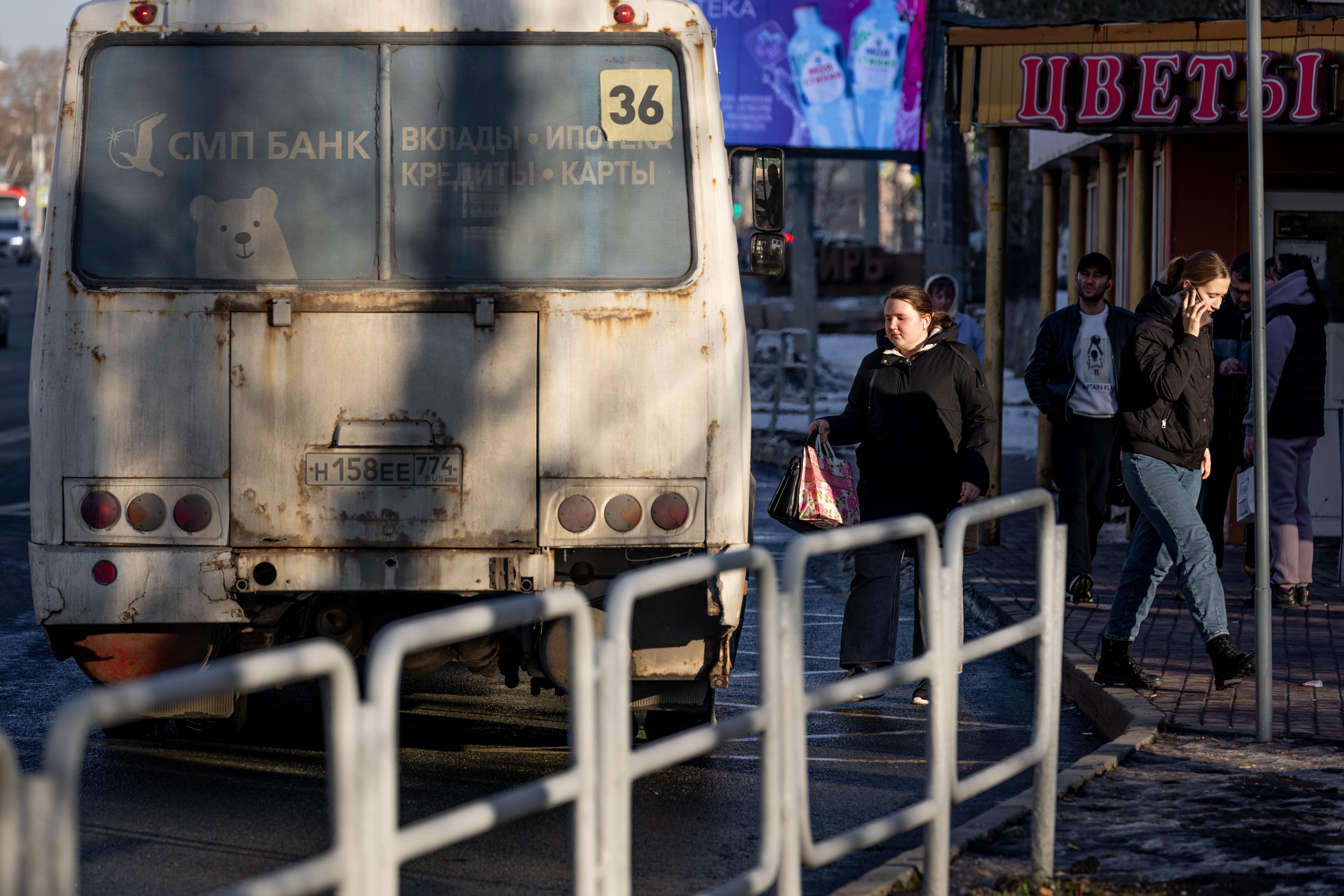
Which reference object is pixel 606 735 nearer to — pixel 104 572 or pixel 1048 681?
pixel 1048 681

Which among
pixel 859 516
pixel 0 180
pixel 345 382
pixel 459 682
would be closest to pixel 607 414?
pixel 345 382

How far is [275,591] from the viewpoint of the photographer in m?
6.07

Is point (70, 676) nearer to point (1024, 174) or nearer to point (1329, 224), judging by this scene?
point (1329, 224)

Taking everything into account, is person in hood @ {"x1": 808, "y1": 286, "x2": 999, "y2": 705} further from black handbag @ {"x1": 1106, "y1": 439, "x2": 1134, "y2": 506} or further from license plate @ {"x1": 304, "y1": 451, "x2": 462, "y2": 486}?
license plate @ {"x1": 304, "y1": 451, "x2": 462, "y2": 486}

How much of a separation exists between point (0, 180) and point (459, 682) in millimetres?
152886

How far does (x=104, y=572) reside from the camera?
235 inches

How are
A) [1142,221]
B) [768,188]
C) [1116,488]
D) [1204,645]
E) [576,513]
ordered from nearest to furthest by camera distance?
[576,513] < [768,188] < [1204,645] < [1116,488] < [1142,221]

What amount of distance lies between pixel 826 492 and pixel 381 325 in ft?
7.30

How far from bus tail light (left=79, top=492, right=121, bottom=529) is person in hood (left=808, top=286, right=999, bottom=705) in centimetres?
301

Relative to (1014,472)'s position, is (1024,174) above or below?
above

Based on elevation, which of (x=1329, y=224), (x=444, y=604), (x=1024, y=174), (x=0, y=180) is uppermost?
(x=0, y=180)

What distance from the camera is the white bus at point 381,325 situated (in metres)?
6.04

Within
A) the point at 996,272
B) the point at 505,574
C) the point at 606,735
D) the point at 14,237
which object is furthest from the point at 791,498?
the point at 14,237

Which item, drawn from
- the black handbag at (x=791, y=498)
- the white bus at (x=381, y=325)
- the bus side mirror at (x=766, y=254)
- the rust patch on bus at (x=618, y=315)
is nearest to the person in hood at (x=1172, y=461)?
the black handbag at (x=791, y=498)
